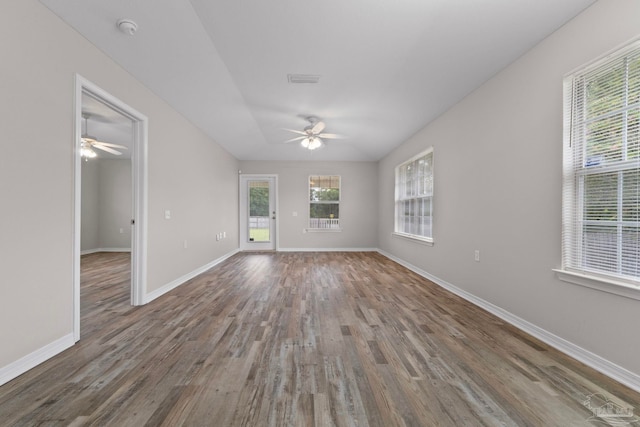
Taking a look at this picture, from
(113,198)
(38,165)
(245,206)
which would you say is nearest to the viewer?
(38,165)

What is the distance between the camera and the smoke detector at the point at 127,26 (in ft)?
7.21

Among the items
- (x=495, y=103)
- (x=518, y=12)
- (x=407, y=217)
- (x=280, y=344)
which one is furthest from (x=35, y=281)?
(x=407, y=217)

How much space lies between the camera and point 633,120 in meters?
1.66

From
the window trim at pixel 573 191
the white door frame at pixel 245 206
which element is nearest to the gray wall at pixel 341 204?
the white door frame at pixel 245 206

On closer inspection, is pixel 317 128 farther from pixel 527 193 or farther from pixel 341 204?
pixel 341 204

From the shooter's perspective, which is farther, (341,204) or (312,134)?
(341,204)

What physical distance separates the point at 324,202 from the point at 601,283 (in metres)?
5.82

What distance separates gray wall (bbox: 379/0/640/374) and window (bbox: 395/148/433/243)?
68cm

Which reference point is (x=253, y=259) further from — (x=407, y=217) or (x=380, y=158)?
(x=380, y=158)

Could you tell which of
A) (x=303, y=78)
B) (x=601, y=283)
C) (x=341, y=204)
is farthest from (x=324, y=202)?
(x=601, y=283)

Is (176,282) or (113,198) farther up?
(113,198)

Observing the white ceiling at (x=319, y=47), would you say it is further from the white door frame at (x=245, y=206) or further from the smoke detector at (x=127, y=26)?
the white door frame at (x=245, y=206)

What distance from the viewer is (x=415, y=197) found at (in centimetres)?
486

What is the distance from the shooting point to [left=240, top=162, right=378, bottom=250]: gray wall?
7152 mm
